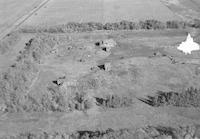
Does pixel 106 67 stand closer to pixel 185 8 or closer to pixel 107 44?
pixel 107 44

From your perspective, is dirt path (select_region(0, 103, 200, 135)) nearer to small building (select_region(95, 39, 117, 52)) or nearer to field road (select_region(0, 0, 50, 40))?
small building (select_region(95, 39, 117, 52))

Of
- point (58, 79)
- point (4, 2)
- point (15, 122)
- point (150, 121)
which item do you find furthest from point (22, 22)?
point (150, 121)

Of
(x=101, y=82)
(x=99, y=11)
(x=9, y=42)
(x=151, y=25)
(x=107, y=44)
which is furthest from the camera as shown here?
(x=99, y=11)

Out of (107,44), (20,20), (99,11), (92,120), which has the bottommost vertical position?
(92,120)

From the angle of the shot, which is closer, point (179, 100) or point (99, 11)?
point (179, 100)

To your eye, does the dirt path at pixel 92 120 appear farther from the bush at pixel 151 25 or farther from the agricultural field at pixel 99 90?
the bush at pixel 151 25

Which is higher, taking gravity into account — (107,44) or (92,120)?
(107,44)

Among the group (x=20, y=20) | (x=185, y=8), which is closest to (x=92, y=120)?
(x=20, y=20)

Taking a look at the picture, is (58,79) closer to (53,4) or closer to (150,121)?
(150,121)
